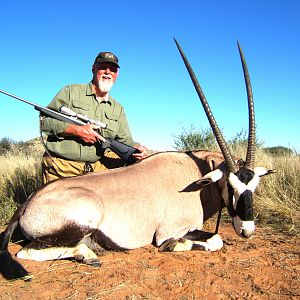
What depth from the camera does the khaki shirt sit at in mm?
5066

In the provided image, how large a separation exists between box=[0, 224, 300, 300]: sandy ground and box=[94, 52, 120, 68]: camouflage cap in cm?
265

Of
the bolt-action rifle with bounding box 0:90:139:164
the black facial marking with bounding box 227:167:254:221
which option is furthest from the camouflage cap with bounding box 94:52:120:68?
the black facial marking with bounding box 227:167:254:221

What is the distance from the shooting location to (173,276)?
10.7 ft

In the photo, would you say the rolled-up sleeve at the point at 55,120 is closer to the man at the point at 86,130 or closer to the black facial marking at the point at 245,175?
the man at the point at 86,130

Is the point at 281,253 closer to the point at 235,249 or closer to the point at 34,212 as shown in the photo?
the point at 235,249

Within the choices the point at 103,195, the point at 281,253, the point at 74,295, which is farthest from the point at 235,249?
the point at 74,295

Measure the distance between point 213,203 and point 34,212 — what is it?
1959mm

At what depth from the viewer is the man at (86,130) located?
4.98 metres

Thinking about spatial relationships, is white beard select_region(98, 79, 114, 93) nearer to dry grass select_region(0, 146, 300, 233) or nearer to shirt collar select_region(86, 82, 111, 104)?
shirt collar select_region(86, 82, 111, 104)

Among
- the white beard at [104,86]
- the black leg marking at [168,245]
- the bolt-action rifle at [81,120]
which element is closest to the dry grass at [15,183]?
the bolt-action rifle at [81,120]

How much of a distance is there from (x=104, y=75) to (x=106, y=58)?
24 cm

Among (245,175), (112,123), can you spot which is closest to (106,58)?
(112,123)

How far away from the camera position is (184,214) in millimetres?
4102

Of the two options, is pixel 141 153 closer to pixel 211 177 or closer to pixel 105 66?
pixel 105 66
